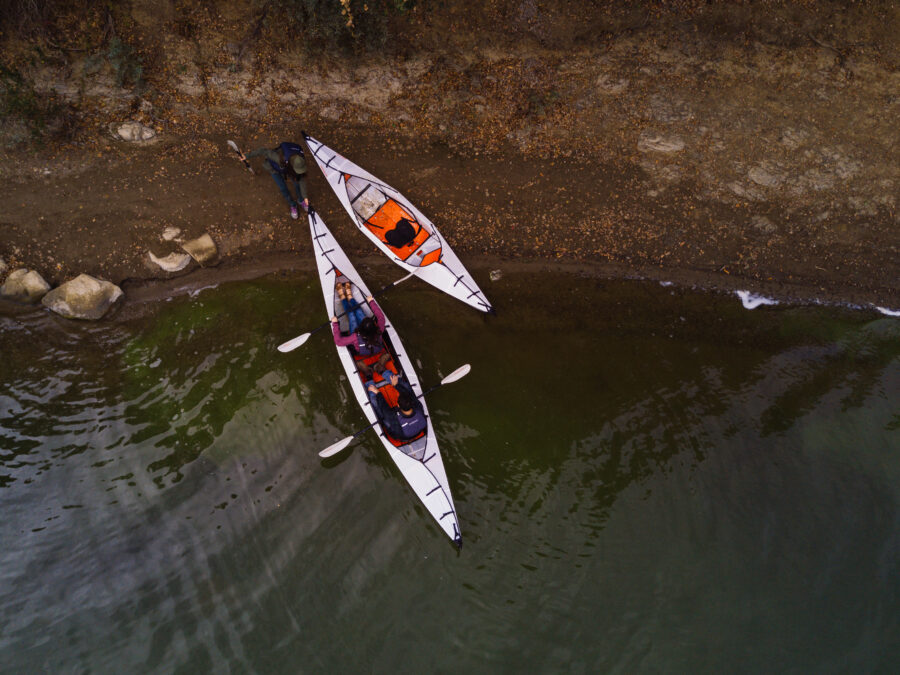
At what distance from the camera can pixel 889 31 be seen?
9.09 metres

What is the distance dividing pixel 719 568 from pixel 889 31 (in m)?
10.4

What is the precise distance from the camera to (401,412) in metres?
8.30

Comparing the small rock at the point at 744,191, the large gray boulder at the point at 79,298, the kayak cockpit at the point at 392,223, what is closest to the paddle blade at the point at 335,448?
the kayak cockpit at the point at 392,223

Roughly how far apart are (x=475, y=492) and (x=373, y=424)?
219cm

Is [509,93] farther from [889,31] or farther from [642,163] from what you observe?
[889,31]

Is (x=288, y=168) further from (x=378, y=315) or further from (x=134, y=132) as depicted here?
(x=134, y=132)

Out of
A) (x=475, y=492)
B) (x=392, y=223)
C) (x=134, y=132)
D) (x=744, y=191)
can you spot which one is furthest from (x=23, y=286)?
(x=744, y=191)

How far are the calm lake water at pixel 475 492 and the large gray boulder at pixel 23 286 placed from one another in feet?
1.17

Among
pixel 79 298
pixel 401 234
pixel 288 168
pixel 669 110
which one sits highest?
pixel 669 110

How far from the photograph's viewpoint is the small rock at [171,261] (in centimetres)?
916

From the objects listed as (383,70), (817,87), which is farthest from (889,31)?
(383,70)

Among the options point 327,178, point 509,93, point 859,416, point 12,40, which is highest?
point 12,40

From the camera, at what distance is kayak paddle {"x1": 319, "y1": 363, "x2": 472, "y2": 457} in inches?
332

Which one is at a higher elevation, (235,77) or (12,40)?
(12,40)
